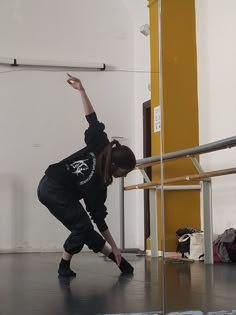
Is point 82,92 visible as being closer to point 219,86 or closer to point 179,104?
point 179,104

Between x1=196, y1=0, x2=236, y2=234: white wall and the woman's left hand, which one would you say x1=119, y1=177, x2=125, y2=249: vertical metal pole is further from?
x1=196, y1=0, x2=236, y2=234: white wall

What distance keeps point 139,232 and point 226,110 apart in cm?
141

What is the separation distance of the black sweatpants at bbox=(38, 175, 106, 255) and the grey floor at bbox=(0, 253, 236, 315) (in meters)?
0.06

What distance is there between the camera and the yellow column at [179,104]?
2.64m

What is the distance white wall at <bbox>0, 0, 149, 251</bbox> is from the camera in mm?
1634

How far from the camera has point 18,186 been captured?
1.63 metres

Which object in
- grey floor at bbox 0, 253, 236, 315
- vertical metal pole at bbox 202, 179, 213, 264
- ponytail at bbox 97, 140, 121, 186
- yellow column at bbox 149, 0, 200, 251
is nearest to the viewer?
grey floor at bbox 0, 253, 236, 315

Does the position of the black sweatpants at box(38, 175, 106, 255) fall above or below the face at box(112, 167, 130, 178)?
below

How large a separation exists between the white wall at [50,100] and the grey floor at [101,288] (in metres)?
0.14

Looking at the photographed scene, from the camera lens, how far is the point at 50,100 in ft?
5.53

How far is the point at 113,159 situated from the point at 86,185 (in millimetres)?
118

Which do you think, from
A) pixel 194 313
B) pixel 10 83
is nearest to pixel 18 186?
pixel 10 83

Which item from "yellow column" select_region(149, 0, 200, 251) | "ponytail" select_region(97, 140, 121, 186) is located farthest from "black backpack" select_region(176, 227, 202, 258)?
"ponytail" select_region(97, 140, 121, 186)

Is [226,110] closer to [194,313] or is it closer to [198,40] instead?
[198,40]
